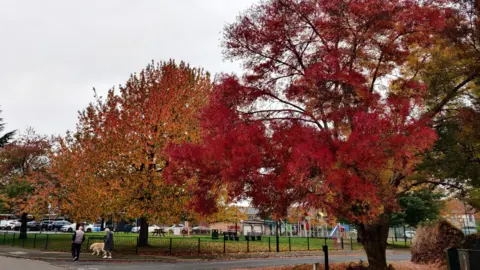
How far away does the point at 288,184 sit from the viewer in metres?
9.55

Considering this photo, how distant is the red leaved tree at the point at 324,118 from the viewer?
9.08 m

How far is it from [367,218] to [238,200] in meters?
3.89

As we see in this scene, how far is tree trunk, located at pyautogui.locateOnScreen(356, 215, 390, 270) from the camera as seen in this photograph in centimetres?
1184

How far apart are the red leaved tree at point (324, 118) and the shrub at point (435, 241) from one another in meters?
5.86

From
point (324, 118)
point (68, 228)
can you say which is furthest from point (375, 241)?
point (68, 228)

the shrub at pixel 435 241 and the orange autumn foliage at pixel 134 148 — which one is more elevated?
the orange autumn foliage at pixel 134 148

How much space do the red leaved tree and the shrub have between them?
19.2ft

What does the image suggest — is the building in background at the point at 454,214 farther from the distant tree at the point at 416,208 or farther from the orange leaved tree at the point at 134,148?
the orange leaved tree at the point at 134,148

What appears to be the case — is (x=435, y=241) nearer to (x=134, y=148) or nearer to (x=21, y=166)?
(x=134, y=148)

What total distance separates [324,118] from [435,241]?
34.3 feet

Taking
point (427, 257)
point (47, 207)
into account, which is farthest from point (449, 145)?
point (47, 207)

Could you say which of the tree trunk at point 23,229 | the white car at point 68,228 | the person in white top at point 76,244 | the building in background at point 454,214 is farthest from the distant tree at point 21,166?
the building in background at point 454,214

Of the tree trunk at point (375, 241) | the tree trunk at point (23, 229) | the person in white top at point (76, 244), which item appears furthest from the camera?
the tree trunk at point (23, 229)

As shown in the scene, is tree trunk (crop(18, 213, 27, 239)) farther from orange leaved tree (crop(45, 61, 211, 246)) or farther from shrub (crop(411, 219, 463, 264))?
shrub (crop(411, 219, 463, 264))
